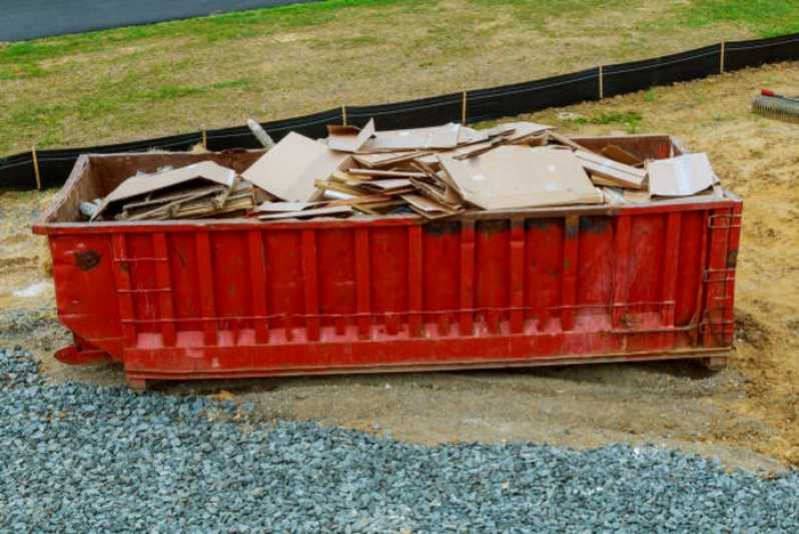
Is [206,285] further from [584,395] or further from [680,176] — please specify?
[680,176]

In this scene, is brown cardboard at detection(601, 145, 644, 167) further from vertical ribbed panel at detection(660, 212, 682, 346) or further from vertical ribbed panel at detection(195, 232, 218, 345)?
vertical ribbed panel at detection(195, 232, 218, 345)

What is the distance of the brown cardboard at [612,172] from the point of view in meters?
9.35

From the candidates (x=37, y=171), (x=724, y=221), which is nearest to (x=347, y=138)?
(x=724, y=221)

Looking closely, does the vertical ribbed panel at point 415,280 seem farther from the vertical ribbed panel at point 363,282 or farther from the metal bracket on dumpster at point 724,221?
the metal bracket on dumpster at point 724,221

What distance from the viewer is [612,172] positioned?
945 centimetres

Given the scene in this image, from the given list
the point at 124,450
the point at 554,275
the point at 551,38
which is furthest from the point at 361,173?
the point at 551,38

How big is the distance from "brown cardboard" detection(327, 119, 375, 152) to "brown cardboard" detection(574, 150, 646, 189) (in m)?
2.10

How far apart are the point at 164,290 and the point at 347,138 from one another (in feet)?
8.40

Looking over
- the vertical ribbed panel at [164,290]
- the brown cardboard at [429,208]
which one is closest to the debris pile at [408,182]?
the brown cardboard at [429,208]

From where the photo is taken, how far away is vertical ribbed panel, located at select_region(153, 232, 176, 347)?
347 inches

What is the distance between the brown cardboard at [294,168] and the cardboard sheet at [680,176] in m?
2.92

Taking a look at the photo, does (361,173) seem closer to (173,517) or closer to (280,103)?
(173,517)

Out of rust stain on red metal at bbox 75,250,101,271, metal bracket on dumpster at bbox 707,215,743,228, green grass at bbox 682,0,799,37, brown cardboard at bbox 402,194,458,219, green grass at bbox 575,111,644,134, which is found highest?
green grass at bbox 682,0,799,37

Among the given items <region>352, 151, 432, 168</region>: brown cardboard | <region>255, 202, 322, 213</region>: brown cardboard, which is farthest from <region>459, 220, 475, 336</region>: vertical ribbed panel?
<region>255, 202, 322, 213</region>: brown cardboard
